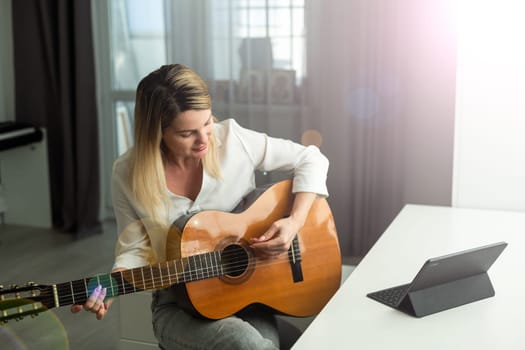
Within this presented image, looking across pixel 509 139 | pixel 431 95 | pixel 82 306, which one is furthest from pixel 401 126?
pixel 82 306

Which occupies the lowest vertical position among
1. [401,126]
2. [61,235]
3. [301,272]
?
[61,235]

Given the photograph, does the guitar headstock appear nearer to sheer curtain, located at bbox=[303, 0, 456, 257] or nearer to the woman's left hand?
the woman's left hand

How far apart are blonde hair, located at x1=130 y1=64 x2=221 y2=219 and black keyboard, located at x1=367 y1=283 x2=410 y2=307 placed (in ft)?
1.45

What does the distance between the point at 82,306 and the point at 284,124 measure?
159 cm

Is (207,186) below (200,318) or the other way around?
the other way around

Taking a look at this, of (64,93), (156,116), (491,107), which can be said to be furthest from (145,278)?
(64,93)

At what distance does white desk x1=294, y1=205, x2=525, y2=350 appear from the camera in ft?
3.92

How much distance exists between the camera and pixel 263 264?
Answer: 146cm

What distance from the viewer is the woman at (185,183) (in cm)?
120

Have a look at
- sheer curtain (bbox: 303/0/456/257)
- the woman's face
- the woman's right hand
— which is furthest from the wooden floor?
sheer curtain (bbox: 303/0/456/257)

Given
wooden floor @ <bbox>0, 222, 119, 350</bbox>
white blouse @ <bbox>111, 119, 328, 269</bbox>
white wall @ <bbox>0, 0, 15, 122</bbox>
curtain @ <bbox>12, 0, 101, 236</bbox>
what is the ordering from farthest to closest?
curtain @ <bbox>12, 0, 101, 236</bbox> → white wall @ <bbox>0, 0, 15, 122</bbox> → wooden floor @ <bbox>0, 222, 119, 350</bbox> → white blouse @ <bbox>111, 119, 328, 269</bbox>

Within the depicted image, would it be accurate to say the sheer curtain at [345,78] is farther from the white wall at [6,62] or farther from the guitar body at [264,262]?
→ the guitar body at [264,262]

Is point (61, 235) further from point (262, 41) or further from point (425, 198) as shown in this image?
point (425, 198)

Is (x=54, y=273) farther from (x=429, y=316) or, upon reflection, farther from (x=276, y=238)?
(x=429, y=316)
